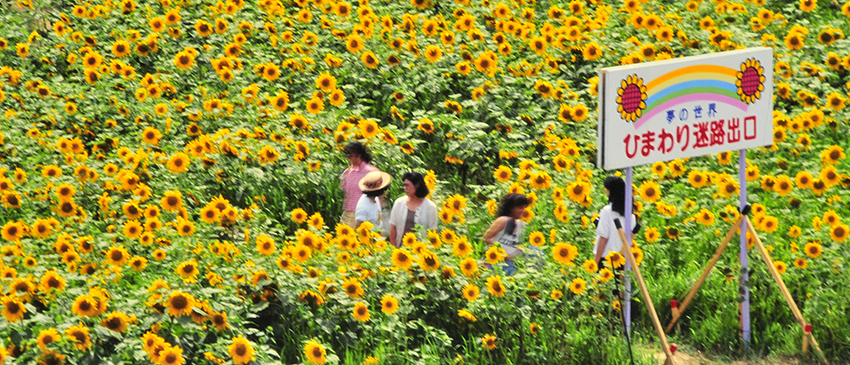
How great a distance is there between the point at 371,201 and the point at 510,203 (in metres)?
1.21

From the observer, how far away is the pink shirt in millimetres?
6895

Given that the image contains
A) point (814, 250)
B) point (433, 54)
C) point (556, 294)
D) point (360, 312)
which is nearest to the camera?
point (360, 312)

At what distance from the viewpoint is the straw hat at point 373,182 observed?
6.57 m

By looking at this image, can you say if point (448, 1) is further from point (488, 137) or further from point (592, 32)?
point (488, 137)

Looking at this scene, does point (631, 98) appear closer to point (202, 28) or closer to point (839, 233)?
point (839, 233)

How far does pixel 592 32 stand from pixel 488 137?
259 centimetres

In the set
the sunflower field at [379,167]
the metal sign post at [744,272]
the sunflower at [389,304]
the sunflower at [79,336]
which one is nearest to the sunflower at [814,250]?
the sunflower field at [379,167]

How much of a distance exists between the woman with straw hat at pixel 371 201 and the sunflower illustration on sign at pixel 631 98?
7.03 feet

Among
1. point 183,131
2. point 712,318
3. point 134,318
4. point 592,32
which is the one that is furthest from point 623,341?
point 592,32

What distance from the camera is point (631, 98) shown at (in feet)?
16.9

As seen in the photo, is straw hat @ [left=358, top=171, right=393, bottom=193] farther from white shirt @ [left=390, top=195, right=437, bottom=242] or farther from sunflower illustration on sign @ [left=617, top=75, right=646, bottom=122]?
sunflower illustration on sign @ [left=617, top=75, right=646, bottom=122]

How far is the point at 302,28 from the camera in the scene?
10039mm

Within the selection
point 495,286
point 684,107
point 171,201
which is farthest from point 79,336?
point 684,107

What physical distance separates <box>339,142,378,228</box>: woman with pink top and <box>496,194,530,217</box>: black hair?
4.58 feet
